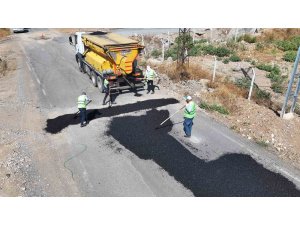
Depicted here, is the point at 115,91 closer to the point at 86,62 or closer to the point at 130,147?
the point at 86,62

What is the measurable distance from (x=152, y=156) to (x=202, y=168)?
1.72m

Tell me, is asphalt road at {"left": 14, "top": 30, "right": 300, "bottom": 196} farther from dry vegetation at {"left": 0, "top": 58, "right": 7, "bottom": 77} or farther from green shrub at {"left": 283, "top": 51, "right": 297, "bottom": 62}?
green shrub at {"left": 283, "top": 51, "right": 297, "bottom": 62}

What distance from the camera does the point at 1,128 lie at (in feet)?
38.3

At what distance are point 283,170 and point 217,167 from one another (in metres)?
2.05

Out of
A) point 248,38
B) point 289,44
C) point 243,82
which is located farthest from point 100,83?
point 289,44

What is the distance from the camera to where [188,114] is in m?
10.4

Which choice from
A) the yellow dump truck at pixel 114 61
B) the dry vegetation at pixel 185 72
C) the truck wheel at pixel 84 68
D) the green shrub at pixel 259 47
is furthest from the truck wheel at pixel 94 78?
the green shrub at pixel 259 47

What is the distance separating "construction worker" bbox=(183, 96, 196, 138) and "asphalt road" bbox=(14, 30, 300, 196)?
0.31 metres

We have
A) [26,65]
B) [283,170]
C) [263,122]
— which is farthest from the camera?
A: [26,65]

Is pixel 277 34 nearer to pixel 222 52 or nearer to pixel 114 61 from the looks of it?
pixel 222 52

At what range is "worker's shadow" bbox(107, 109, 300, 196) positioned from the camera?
8203mm

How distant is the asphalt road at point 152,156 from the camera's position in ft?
27.2

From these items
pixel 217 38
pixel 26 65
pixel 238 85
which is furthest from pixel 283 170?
pixel 217 38

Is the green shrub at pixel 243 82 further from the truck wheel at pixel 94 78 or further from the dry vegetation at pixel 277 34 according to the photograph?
the dry vegetation at pixel 277 34
